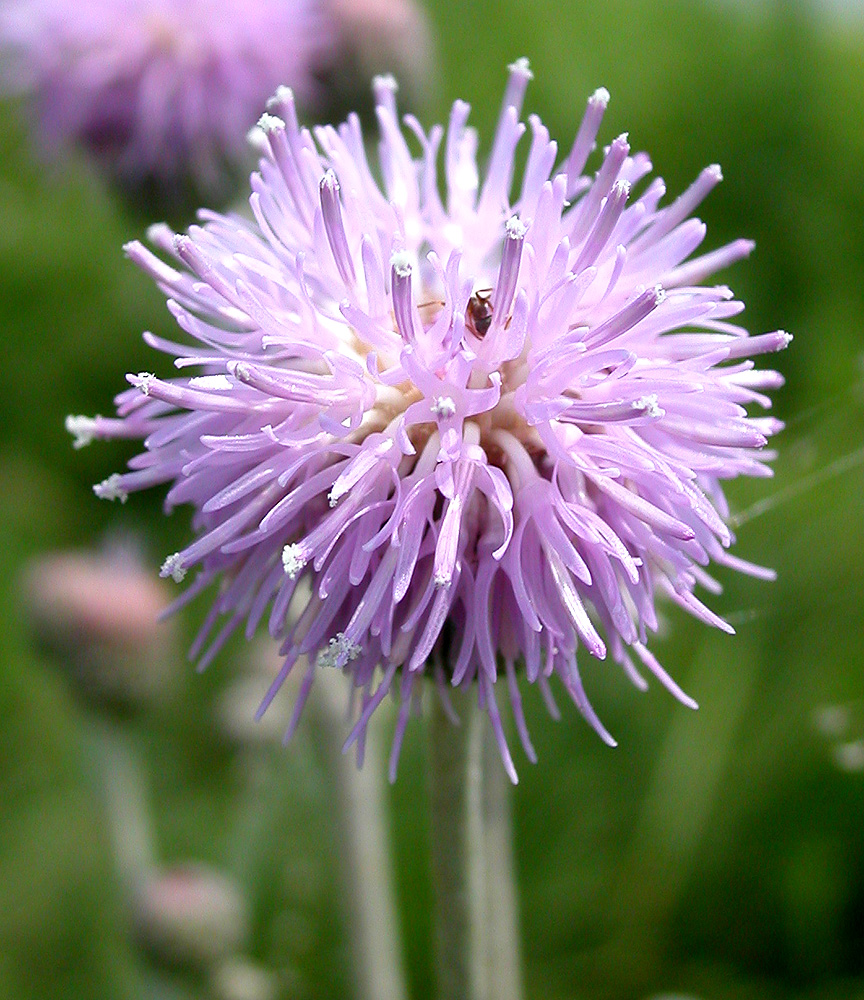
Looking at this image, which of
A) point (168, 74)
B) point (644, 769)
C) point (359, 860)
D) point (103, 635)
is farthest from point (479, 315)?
point (644, 769)

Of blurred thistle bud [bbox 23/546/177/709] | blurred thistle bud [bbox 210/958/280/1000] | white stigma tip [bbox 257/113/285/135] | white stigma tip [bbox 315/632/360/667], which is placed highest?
blurred thistle bud [bbox 23/546/177/709]

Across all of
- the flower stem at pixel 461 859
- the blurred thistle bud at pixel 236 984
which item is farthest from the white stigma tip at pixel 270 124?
the blurred thistle bud at pixel 236 984

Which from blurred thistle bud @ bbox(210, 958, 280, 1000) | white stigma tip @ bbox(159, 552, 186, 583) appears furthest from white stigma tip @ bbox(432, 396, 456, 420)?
blurred thistle bud @ bbox(210, 958, 280, 1000)

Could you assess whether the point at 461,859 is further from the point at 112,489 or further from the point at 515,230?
the point at 515,230

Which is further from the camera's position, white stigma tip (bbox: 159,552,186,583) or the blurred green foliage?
the blurred green foliage

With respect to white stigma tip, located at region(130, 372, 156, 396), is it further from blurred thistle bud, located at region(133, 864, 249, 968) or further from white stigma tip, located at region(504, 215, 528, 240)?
blurred thistle bud, located at region(133, 864, 249, 968)
